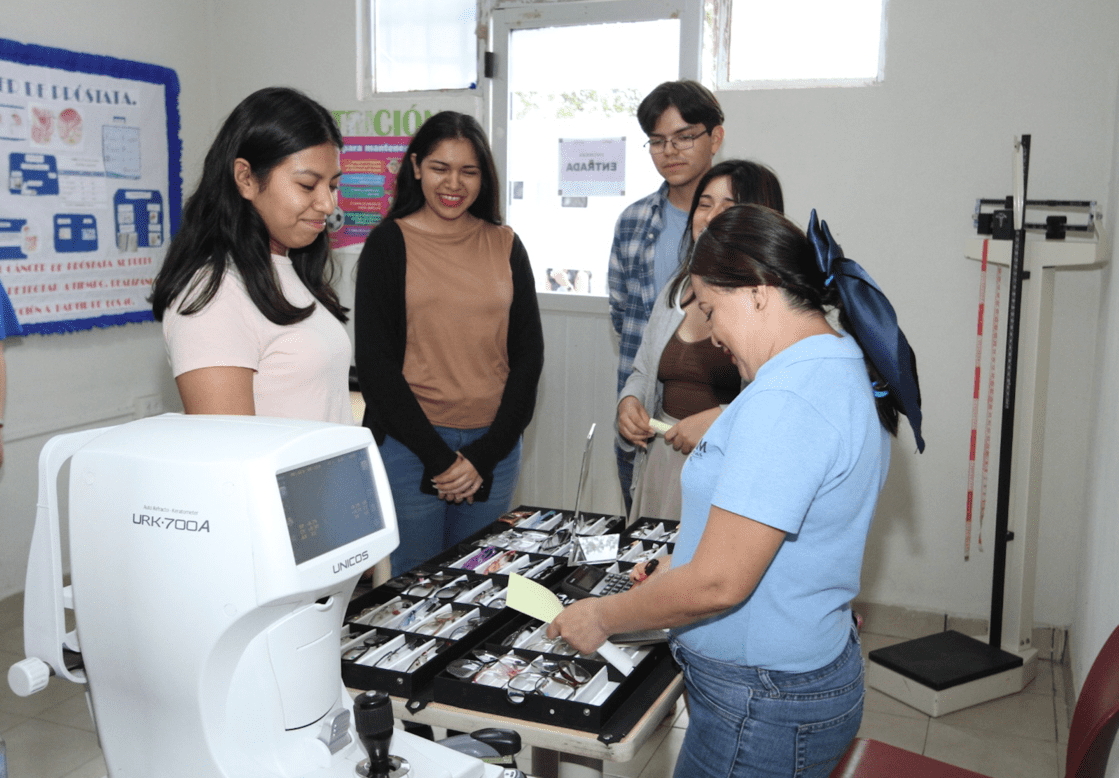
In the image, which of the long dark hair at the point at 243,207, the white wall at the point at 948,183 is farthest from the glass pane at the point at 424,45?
the long dark hair at the point at 243,207

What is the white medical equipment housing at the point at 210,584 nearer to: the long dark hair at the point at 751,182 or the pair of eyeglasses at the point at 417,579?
the pair of eyeglasses at the point at 417,579

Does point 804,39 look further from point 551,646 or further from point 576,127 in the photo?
point 551,646

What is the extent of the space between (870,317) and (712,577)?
1.34ft

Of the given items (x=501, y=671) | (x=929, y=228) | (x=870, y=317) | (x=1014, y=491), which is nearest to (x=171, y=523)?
(x=501, y=671)

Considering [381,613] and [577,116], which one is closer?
[381,613]

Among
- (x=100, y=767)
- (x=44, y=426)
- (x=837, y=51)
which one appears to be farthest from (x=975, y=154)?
(x=44, y=426)

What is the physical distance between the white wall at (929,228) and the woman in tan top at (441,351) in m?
1.38

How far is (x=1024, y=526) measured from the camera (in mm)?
2920

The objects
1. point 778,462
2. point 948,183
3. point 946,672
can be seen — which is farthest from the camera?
point 948,183

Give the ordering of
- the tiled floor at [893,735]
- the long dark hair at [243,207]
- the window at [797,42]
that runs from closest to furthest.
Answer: the long dark hair at [243,207]
the tiled floor at [893,735]
the window at [797,42]

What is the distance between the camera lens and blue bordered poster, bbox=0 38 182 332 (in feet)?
11.0

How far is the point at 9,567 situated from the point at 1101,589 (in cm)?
360

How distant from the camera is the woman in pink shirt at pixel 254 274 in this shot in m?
1.40

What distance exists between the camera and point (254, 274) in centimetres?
147
